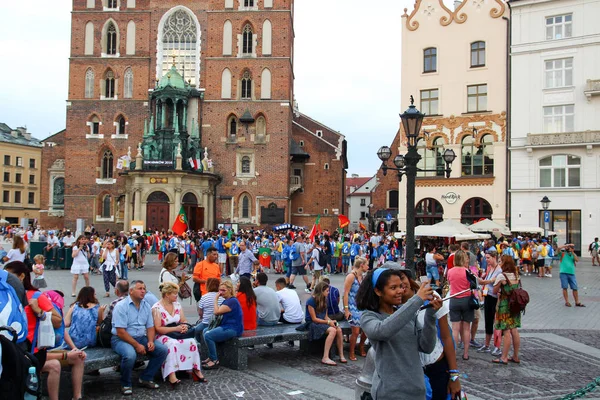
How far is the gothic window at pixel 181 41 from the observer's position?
46094 mm

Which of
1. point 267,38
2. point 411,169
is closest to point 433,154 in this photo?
point 267,38

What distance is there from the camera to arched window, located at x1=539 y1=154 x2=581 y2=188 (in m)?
32.6

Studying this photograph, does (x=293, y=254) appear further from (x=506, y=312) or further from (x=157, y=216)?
(x=157, y=216)

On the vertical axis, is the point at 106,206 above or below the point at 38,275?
above

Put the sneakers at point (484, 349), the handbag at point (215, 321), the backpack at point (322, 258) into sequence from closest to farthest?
the handbag at point (215, 321)
the sneakers at point (484, 349)
the backpack at point (322, 258)

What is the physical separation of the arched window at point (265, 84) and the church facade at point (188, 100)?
0.08 m

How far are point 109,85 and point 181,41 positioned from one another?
21.5 ft

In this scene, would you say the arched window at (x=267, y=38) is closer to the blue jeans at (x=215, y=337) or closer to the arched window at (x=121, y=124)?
the arched window at (x=121, y=124)

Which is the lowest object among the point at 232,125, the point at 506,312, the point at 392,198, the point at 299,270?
the point at 299,270

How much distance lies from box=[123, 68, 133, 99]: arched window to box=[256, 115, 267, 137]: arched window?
10067 millimetres

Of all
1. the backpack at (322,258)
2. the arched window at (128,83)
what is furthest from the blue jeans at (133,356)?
the arched window at (128,83)

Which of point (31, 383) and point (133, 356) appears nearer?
point (31, 383)

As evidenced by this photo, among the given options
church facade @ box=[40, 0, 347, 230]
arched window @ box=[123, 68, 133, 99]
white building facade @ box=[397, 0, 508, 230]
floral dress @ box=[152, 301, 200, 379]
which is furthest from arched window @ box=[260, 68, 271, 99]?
floral dress @ box=[152, 301, 200, 379]

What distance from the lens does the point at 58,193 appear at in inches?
1906
